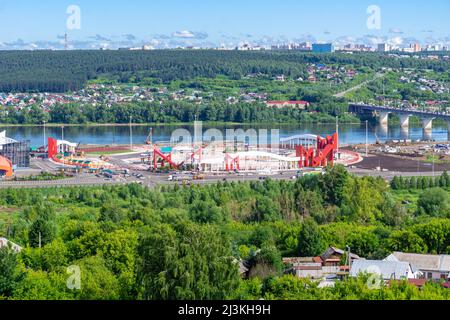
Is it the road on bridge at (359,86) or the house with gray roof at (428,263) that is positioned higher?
the road on bridge at (359,86)

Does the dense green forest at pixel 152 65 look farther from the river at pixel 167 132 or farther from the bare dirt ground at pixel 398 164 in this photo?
the bare dirt ground at pixel 398 164

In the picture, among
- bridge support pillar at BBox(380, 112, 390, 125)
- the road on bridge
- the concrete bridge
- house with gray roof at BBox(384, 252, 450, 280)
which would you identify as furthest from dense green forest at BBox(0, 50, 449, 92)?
house with gray roof at BBox(384, 252, 450, 280)

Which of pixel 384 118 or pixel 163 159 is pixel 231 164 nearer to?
pixel 163 159

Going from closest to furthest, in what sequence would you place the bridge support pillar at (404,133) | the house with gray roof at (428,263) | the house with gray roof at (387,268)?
the house with gray roof at (387,268) < the house with gray roof at (428,263) < the bridge support pillar at (404,133)

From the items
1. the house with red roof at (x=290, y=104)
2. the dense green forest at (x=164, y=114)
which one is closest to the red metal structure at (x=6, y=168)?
the dense green forest at (x=164, y=114)

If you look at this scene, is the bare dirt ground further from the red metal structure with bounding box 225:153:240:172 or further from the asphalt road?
the red metal structure with bounding box 225:153:240:172

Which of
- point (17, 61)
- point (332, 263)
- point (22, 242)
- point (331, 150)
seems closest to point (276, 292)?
point (332, 263)
